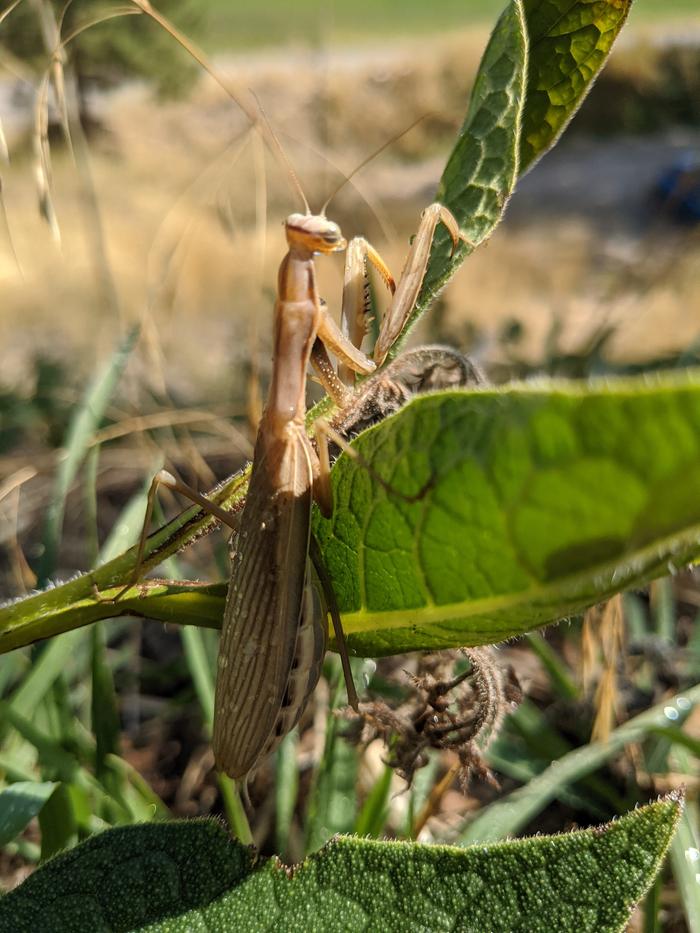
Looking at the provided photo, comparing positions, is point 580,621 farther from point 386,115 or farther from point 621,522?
point 386,115

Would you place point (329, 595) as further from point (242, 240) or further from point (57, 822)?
point (242, 240)

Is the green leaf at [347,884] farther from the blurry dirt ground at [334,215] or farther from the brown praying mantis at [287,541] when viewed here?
the blurry dirt ground at [334,215]

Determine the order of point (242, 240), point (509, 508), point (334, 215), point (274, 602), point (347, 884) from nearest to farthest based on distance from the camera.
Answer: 1. point (509, 508)
2. point (347, 884)
3. point (274, 602)
4. point (242, 240)
5. point (334, 215)

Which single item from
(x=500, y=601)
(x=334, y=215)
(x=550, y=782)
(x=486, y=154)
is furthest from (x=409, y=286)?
(x=334, y=215)

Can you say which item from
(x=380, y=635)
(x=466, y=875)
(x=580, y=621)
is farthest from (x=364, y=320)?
(x=580, y=621)

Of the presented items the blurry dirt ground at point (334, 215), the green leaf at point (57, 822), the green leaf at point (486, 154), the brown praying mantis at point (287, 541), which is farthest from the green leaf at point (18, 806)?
the blurry dirt ground at point (334, 215)

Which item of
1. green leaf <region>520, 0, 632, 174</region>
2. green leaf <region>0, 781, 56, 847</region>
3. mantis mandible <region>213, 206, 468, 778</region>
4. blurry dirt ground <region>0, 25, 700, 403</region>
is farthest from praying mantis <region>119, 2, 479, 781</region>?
blurry dirt ground <region>0, 25, 700, 403</region>
